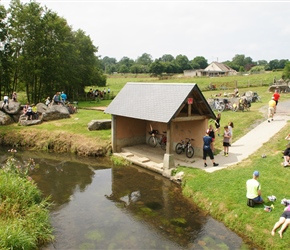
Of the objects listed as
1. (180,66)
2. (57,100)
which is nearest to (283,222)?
(57,100)

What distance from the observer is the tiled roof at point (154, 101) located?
14047mm

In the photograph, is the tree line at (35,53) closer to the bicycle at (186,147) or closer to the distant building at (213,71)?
the bicycle at (186,147)

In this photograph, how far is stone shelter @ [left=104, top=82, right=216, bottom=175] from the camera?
1420 cm

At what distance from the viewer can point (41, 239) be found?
8.91m

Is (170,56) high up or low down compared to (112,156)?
up

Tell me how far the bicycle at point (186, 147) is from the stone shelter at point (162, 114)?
16.5 inches

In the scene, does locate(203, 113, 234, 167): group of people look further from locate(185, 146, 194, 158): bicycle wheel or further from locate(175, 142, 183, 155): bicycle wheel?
locate(175, 142, 183, 155): bicycle wheel

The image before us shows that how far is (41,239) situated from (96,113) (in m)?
18.7

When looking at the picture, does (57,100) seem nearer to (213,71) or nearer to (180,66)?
(213,71)

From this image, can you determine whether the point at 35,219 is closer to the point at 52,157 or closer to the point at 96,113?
the point at 52,157

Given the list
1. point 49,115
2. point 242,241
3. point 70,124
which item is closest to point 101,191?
point 242,241

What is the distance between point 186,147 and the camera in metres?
15.9

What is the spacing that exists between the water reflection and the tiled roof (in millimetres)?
2976

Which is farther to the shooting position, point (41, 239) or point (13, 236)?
point (41, 239)
